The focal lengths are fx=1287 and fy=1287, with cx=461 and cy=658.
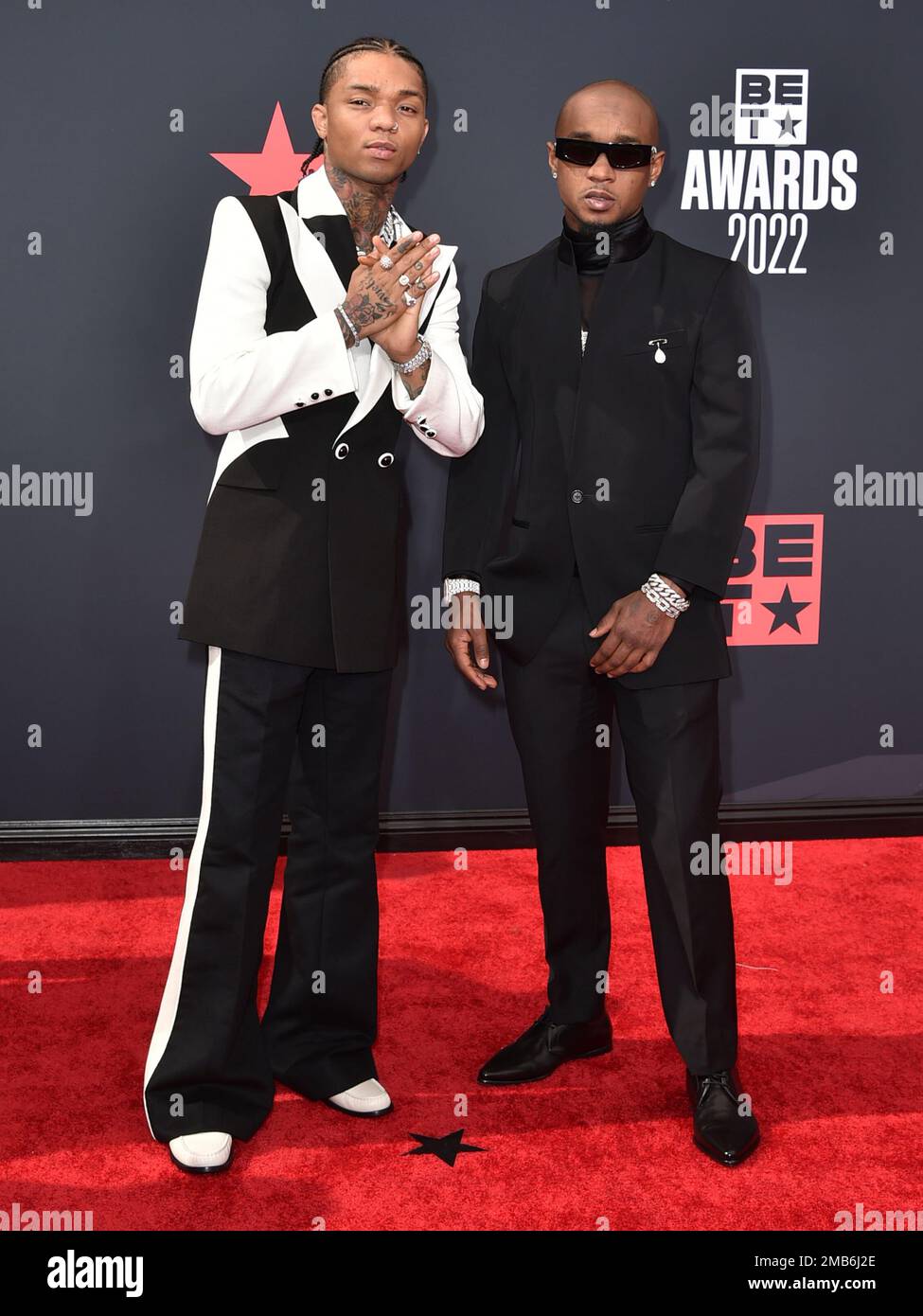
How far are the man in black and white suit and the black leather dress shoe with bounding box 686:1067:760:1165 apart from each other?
0.65 metres

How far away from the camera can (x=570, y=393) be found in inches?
98.0

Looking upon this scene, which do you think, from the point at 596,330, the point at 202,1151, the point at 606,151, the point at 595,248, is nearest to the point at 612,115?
the point at 606,151

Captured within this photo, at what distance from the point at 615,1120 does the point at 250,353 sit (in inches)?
65.4

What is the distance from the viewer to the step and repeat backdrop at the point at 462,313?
3795mm

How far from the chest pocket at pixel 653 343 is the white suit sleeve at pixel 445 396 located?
0.96 feet

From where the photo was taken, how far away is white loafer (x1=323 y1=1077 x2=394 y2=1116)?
2615 mm

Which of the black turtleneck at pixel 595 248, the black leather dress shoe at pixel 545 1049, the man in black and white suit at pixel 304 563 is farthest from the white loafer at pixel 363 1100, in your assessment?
the black turtleneck at pixel 595 248

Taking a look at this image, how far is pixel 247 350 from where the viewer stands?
2246 mm

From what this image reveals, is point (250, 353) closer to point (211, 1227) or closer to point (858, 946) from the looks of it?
point (211, 1227)

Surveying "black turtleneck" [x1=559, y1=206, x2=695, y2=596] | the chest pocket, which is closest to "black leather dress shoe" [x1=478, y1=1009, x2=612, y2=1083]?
"black turtleneck" [x1=559, y1=206, x2=695, y2=596]

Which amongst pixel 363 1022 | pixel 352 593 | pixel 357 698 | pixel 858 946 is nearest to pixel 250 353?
→ pixel 352 593

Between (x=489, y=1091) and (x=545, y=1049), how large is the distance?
0.54 feet

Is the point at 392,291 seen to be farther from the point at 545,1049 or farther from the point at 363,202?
the point at 545,1049

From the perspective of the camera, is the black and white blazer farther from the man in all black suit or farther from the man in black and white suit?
the man in all black suit
